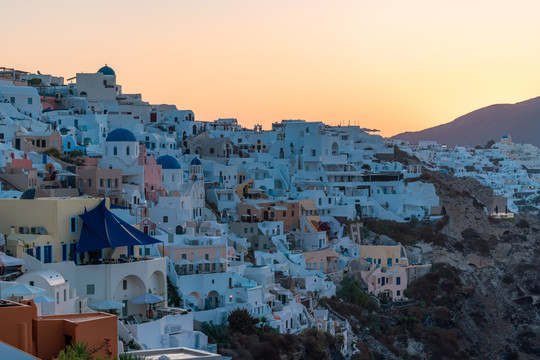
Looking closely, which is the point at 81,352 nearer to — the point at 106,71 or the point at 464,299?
the point at 464,299

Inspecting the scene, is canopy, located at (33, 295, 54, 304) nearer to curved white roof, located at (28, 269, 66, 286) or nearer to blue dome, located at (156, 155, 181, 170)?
curved white roof, located at (28, 269, 66, 286)

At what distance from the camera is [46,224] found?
31.3 metres

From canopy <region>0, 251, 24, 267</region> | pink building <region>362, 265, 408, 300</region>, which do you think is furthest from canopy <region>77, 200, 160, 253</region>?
pink building <region>362, 265, 408, 300</region>

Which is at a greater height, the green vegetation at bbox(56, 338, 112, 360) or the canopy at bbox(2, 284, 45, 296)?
the green vegetation at bbox(56, 338, 112, 360)

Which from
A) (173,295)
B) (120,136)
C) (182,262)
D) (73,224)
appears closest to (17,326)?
(73,224)

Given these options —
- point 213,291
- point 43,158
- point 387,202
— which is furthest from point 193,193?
point 387,202

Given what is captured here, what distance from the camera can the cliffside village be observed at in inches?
1171

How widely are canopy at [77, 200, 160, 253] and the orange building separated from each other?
15944mm

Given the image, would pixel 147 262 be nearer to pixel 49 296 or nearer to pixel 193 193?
pixel 49 296

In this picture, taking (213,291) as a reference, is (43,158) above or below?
above

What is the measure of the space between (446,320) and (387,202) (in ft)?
40.4

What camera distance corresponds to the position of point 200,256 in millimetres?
37250

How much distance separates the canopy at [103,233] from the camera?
3123cm

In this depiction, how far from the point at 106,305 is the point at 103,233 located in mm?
2686
